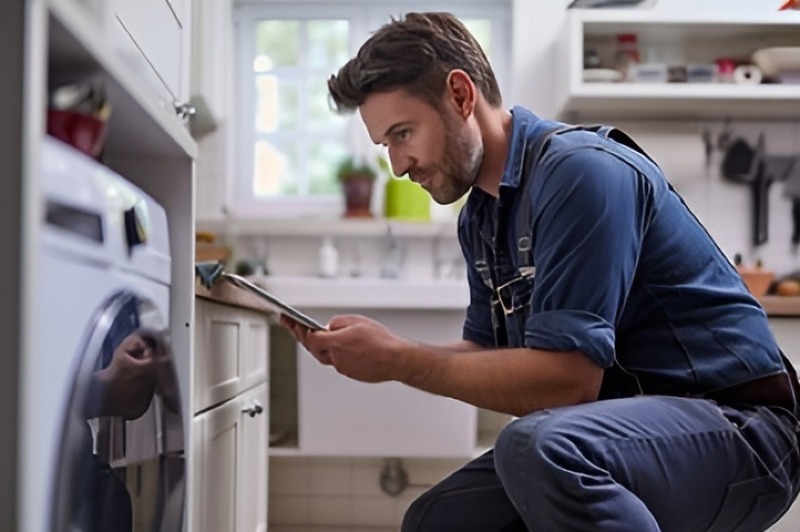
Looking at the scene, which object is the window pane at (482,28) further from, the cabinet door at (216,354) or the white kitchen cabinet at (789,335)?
the cabinet door at (216,354)

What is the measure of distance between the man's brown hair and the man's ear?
1 centimetres

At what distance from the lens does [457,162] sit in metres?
1.36

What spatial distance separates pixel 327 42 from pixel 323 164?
42 centimetres

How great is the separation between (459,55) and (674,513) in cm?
72

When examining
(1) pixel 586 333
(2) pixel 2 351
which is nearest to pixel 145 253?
(2) pixel 2 351

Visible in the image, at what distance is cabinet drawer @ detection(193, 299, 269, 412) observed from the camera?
136cm

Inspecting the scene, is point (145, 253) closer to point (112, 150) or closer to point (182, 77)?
point (112, 150)

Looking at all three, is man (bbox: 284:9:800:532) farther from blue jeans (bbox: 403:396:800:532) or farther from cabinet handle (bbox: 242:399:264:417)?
cabinet handle (bbox: 242:399:264:417)

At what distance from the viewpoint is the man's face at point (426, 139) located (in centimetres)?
134

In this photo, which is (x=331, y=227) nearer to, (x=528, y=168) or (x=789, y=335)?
(x=789, y=335)

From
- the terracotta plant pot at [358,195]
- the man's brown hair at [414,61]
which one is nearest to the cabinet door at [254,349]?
the man's brown hair at [414,61]

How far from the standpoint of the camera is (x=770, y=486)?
117cm

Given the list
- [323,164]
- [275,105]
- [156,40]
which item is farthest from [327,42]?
[156,40]

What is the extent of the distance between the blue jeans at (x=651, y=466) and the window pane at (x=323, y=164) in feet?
6.70
